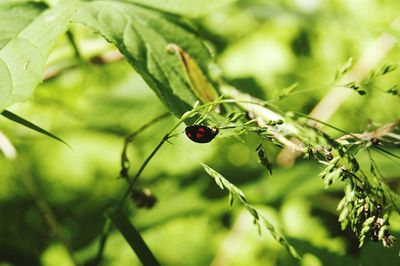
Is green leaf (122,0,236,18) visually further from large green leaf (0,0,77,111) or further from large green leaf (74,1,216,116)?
large green leaf (0,0,77,111)

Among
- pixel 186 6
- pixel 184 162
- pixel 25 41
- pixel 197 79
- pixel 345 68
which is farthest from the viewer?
pixel 184 162

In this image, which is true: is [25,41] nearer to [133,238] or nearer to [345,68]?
[133,238]

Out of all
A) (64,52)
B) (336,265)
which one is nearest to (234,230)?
(336,265)

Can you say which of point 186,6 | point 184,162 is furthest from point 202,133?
point 184,162

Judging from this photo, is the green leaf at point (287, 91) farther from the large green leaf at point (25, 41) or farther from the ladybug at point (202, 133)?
the large green leaf at point (25, 41)

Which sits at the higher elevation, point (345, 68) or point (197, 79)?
point (345, 68)

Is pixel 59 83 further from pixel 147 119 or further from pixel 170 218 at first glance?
pixel 170 218

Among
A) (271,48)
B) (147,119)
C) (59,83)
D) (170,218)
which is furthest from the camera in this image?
(271,48)
